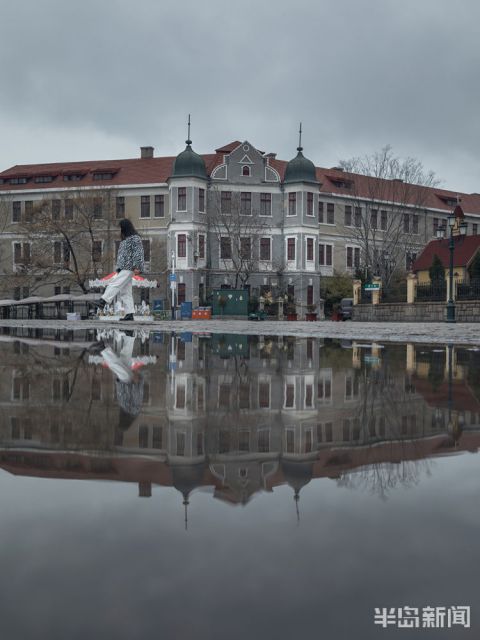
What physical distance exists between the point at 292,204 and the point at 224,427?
58957 mm

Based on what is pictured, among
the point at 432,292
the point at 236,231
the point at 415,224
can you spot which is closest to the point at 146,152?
the point at 236,231

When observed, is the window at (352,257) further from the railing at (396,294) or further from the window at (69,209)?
the window at (69,209)

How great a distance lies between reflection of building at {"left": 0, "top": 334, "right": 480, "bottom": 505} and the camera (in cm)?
Answer: 394

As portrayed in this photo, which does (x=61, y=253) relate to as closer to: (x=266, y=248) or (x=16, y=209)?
(x=16, y=209)

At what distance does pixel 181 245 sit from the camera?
59.9 metres

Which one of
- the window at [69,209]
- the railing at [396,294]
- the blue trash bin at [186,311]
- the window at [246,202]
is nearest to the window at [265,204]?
the window at [246,202]

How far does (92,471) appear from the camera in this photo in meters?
3.89

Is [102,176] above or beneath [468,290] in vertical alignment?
above

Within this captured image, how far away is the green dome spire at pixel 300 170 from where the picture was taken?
6225 cm

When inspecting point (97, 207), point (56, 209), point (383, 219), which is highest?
point (383, 219)

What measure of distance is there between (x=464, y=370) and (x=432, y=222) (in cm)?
6584

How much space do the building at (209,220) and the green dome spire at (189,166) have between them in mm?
101

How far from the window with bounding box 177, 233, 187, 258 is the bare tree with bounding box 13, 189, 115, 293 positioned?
19.4 feet

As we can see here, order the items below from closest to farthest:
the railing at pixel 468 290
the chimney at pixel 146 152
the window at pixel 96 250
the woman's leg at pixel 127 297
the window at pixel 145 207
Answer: the woman's leg at pixel 127 297 → the railing at pixel 468 290 → the window at pixel 96 250 → the window at pixel 145 207 → the chimney at pixel 146 152
